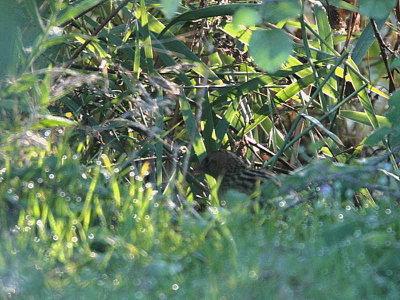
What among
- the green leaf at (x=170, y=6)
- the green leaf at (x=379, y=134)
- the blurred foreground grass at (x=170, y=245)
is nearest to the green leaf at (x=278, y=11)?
the green leaf at (x=170, y=6)

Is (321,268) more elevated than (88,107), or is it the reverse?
(321,268)

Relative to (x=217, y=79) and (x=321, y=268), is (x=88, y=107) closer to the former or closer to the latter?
(x=217, y=79)

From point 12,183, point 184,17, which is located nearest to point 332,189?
point 12,183

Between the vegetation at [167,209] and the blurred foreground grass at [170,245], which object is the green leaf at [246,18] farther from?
the blurred foreground grass at [170,245]

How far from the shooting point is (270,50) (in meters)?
2.88

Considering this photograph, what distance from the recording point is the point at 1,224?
10.1 ft

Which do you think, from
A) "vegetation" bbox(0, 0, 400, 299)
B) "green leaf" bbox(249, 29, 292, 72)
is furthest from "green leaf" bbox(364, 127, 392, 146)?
"green leaf" bbox(249, 29, 292, 72)

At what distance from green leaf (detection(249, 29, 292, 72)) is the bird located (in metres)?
1.84

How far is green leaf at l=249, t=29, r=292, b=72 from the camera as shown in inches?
114

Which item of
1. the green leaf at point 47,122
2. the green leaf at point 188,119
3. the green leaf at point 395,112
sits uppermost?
the green leaf at point 395,112

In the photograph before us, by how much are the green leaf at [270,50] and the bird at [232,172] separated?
→ 1843mm

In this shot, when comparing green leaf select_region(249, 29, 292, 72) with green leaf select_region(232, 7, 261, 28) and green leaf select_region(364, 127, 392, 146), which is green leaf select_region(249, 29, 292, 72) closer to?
green leaf select_region(232, 7, 261, 28)

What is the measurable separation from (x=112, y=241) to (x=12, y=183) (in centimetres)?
76

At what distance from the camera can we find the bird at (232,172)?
4889 mm
